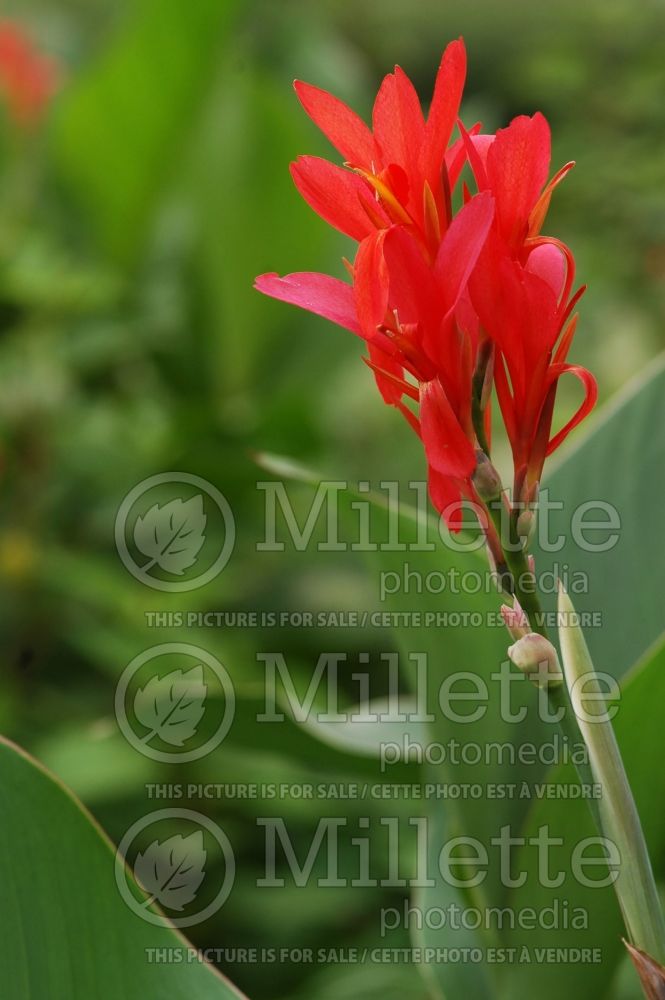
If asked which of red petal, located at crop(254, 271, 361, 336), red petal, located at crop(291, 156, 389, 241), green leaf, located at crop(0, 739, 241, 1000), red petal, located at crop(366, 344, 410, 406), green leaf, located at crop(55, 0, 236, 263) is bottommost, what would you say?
green leaf, located at crop(0, 739, 241, 1000)

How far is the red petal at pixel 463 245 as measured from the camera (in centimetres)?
31

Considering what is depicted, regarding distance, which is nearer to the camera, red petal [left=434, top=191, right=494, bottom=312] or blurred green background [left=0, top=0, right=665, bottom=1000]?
red petal [left=434, top=191, right=494, bottom=312]

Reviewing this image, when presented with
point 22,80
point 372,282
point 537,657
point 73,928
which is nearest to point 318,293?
point 372,282

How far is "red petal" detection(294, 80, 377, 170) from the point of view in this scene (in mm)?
346

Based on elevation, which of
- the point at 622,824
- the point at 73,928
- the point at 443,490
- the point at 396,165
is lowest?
the point at 73,928

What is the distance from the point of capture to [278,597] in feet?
4.66

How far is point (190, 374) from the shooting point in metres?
1.62

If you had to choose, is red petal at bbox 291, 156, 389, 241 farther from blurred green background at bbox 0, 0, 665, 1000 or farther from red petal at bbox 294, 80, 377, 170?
blurred green background at bbox 0, 0, 665, 1000

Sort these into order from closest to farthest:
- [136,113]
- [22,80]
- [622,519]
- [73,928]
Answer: [73,928], [622,519], [136,113], [22,80]

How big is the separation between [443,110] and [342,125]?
38 millimetres

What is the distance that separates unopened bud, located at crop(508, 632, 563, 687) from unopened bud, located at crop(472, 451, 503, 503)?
46 millimetres

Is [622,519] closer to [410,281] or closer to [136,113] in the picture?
[410,281]

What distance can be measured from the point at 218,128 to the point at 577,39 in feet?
4.37

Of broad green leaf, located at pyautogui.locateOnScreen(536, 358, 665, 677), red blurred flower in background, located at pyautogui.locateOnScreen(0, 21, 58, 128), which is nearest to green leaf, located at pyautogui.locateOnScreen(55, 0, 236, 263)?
red blurred flower in background, located at pyautogui.locateOnScreen(0, 21, 58, 128)
